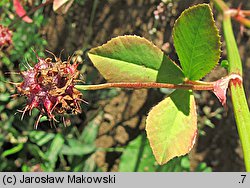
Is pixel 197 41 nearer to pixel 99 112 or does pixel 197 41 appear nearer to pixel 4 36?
pixel 4 36

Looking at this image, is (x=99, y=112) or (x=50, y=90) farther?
(x=99, y=112)

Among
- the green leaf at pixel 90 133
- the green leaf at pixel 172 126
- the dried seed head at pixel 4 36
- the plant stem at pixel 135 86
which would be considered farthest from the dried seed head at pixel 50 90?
the green leaf at pixel 90 133

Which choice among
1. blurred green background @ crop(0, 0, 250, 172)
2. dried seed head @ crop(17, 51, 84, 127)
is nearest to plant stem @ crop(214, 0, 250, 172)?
dried seed head @ crop(17, 51, 84, 127)

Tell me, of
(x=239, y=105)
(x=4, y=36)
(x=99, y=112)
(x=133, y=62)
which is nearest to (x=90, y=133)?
(x=99, y=112)

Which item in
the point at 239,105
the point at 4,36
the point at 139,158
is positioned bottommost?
the point at 139,158

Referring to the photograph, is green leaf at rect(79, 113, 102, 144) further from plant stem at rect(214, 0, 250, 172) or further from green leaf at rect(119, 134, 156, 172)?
plant stem at rect(214, 0, 250, 172)

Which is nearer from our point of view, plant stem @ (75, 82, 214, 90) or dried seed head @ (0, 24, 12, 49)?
plant stem @ (75, 82, 214, 90)

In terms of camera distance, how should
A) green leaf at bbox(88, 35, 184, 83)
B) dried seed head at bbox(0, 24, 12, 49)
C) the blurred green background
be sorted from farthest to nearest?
the blurred green background → dried seed head at bbox(0, 24, 12, 49) → green leaf at bbox(88, 35, 184, 83)

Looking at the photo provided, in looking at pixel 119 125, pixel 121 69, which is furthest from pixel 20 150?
pixel 121 69
